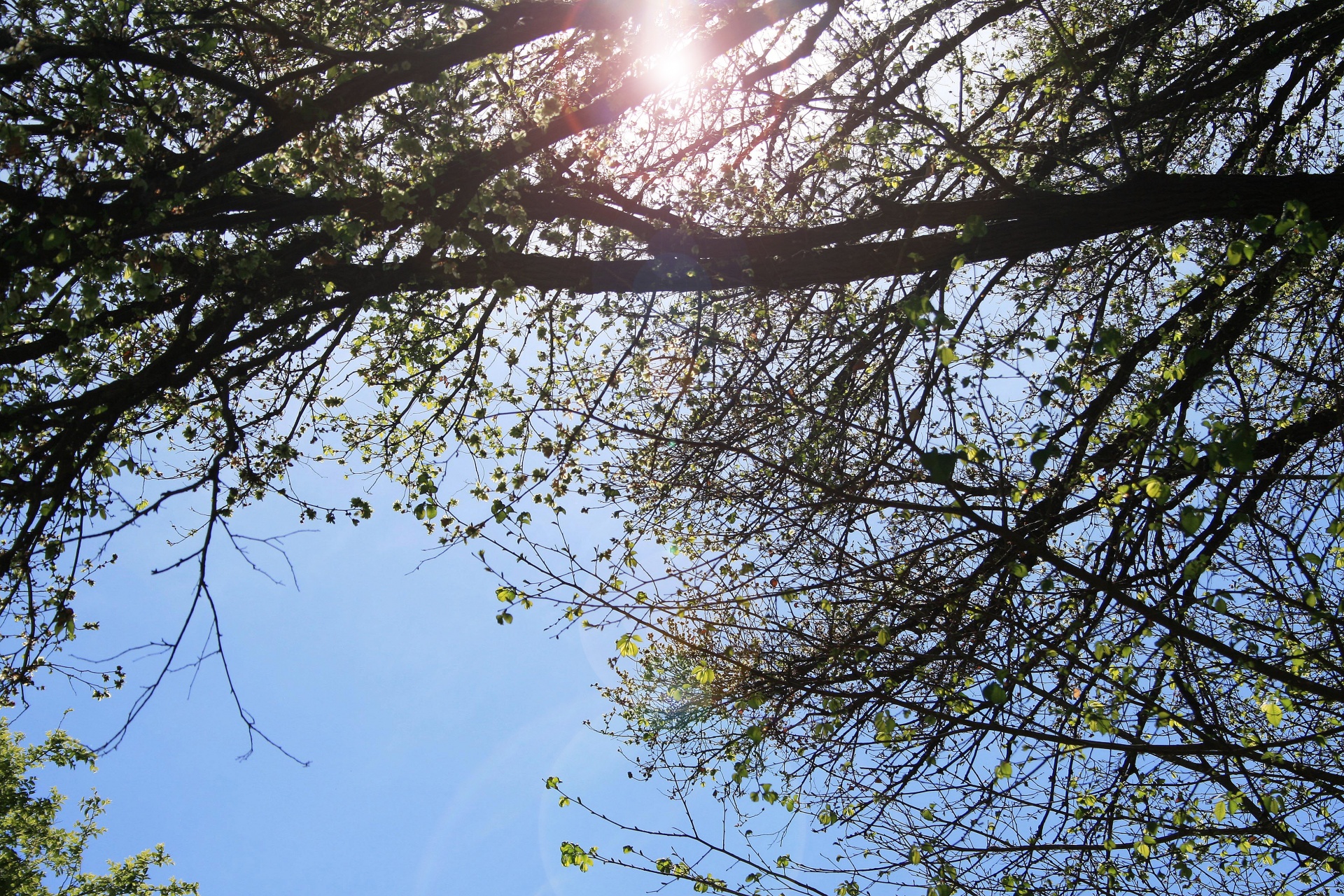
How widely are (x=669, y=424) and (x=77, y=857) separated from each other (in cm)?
1406

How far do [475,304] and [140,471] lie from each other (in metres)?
2.90

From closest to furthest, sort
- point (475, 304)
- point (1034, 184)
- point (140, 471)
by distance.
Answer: point (1034, 184), point (140, 471), point (475, 304)

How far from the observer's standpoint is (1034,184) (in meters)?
5.37

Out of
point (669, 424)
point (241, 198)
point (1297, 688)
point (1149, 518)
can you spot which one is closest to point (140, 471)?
point (241, 198)

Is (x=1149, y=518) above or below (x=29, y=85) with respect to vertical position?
below

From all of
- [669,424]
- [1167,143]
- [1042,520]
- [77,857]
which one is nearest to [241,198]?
[669,424]

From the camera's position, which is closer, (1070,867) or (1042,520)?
(1042,520)

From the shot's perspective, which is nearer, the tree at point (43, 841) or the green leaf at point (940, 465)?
the green leaf at point (940, 465)

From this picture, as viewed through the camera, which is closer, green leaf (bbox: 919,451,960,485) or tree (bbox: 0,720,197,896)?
green leaf (bbox: 919,451,960,485)

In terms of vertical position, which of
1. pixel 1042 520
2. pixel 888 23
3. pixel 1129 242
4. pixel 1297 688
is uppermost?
pixel 888 23

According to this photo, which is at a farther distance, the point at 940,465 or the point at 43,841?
the point at 43,841

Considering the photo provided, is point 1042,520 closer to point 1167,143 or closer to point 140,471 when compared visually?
point 1167,143

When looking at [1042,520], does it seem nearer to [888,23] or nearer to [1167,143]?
[1167,143]

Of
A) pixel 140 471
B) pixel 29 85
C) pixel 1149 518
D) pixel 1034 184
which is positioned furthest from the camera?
pixel 140 471
